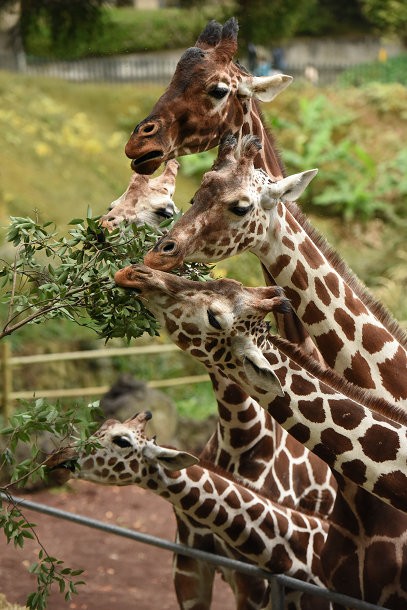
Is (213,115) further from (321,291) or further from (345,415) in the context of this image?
(345,415)

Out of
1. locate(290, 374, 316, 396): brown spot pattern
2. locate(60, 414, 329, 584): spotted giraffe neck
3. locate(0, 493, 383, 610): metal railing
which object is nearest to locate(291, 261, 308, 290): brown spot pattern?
locate(290, 374, 316, 396): brown spot pattern

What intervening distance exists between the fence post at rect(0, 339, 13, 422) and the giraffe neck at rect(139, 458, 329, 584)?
209 inches

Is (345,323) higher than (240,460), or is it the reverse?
(345,323)

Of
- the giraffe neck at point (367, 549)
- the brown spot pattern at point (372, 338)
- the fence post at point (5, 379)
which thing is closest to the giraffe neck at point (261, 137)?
the brown spot pattern at point (372, 338)

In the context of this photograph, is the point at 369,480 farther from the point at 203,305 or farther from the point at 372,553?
the point at 203,305

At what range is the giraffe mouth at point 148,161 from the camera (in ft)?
12.9

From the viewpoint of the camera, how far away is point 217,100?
4059 mm

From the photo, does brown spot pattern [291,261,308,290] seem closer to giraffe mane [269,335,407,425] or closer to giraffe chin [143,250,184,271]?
giraffe mane [269,335,407,425]

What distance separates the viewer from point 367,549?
384cm

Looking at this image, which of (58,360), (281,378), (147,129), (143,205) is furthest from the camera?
(58,360)

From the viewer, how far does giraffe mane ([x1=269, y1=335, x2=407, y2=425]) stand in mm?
3693

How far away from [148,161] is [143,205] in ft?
2.21

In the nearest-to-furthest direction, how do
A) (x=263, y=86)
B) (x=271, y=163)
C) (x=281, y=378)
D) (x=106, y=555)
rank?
(x=281, y=378) → (x=263, y=86) → (x=271, y=163) → (x=106, y=555)

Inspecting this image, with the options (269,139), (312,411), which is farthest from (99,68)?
(312,411)
